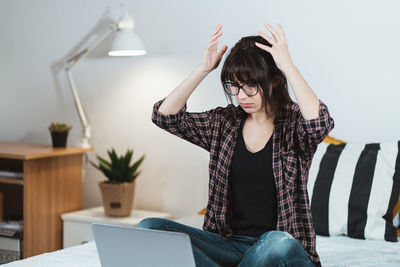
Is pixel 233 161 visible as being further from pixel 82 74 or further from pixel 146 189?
pixel 82 74

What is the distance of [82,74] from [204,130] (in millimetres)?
1648

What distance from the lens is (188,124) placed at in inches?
65.2

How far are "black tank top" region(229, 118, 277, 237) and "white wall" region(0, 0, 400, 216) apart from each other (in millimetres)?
1021

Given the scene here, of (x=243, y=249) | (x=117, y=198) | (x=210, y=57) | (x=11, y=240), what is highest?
(x=210, y=57)

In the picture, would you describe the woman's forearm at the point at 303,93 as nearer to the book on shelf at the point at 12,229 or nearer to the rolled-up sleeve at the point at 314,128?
the rolled-up sleeve at the point at 314,128

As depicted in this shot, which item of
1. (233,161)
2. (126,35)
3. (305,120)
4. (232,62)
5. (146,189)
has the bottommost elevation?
(146,189)

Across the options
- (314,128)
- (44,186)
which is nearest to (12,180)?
(44,186)

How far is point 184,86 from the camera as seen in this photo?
1.60 m

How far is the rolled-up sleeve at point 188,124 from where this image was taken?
164 centimetres

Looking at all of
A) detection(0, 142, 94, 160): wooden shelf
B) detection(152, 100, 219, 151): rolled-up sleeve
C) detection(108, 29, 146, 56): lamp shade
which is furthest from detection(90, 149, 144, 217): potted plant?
detection(152, 100, 219, 151): rolled-up sleeve

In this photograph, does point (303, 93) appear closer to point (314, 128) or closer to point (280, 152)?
point (314, 128)

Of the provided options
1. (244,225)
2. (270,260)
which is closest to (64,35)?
(244,225)

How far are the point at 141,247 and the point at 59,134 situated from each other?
176 centimetres

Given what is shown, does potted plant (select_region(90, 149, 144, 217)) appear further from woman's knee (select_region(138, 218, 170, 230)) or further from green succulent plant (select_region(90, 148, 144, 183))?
woman's knee (select_region(138, 218, 170, 230))
